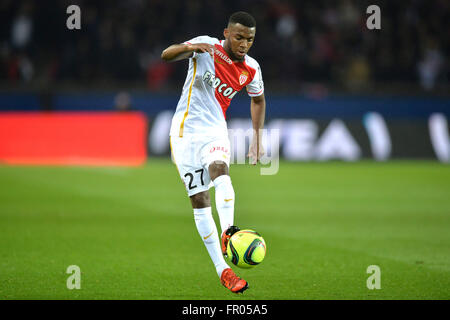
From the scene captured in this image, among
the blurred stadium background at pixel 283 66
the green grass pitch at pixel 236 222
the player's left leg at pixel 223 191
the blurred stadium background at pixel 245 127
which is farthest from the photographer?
the blurred stadium background at pixel 283 66

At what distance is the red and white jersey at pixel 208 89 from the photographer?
21.3ft

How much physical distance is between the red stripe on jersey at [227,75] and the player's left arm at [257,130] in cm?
30

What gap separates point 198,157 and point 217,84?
67 cm

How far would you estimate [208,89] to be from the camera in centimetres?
657

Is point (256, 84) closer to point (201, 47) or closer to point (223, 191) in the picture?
point (201, 47)

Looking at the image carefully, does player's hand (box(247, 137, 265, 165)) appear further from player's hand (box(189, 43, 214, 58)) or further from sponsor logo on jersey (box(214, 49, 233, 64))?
player's hand (box(189, 43, 214, 58))

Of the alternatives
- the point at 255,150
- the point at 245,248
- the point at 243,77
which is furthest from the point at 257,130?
the point at 245,248

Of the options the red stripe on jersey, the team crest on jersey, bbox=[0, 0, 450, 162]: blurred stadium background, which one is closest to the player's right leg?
the red stripe on jersey

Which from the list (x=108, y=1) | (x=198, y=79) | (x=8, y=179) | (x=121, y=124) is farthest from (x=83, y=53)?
(x=198, y=79)

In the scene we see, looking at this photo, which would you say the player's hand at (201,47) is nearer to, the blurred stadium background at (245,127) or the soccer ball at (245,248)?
the soccer ball at (245,248)

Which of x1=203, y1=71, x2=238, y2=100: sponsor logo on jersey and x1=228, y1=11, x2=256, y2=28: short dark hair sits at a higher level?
x1=228, y1=11, x2=256, y2=28: short dark hair

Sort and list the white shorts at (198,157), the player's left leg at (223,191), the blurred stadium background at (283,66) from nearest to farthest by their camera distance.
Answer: the player's left leg at (223,191)
the white shorts at (198,157)
the blurred stadium background at (283,66)

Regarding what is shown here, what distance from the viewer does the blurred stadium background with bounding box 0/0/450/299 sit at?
8922 millimetres

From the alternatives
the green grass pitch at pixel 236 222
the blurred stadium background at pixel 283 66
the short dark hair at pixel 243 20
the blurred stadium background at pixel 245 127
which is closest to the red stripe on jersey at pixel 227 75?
the short dark hair at pixel 243 20
